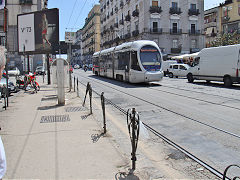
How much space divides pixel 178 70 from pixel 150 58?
37.5 feet

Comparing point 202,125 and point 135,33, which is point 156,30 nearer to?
point 135,33

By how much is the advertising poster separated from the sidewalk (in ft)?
48.2

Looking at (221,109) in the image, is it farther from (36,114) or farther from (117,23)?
(117,23)

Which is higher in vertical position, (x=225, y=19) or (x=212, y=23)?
(x=225, y=19)

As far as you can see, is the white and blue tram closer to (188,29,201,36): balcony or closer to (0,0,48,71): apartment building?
(188,29,201,36): balcony

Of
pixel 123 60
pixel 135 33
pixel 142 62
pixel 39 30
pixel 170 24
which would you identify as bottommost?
pixel 142 62

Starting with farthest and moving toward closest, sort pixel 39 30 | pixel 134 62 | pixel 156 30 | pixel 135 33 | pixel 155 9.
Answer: pixel 135 33 < pixel 156 30 < pixel 155 9 < pixel 39 30 < pixel 134 62

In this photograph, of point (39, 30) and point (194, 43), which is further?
point (194, 43)

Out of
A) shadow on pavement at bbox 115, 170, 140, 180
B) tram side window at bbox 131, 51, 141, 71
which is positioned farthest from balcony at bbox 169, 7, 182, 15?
shadow on pavement at bbox 115, 170, 140, 180

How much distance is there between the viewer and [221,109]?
8602mm

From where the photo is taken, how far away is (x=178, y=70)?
2842cm

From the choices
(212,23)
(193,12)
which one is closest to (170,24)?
(193,12)

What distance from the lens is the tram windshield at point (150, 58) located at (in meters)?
17.7

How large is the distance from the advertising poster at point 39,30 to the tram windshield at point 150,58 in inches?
316
